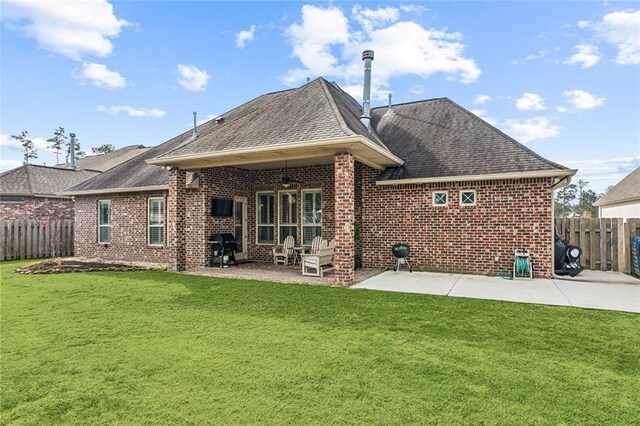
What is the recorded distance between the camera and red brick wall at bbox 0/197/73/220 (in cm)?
1644

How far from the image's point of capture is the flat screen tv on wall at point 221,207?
11609 mm

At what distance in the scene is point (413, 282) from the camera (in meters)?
8.57

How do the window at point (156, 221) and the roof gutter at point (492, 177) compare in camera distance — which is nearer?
the roof gutter at point (492, 177)

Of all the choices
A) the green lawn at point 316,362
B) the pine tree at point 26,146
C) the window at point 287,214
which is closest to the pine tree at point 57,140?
the pine tree at point 26,146

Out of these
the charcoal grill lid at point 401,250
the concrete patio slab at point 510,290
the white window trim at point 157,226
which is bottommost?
the concrete patio slab at point 510,290

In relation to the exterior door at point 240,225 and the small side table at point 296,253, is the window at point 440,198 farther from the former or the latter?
the exterior door at point 240,225

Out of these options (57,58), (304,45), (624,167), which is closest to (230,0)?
(304,45)

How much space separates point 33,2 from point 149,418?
10.5m

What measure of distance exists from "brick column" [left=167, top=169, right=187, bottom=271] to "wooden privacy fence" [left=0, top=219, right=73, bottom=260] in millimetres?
8423

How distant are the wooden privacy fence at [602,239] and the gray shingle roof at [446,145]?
9.29 feet

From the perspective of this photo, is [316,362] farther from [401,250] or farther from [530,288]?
[401,250]

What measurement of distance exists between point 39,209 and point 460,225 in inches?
765

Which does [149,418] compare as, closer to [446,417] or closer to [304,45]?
[446,417]

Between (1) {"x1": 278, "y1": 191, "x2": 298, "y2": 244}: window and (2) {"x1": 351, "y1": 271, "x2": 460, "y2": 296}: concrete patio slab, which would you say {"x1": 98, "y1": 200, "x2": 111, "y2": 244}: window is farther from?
(2) {"x1": 351, "y1": 271, "x2": 460, "y2": 296}: concrete patio slab
